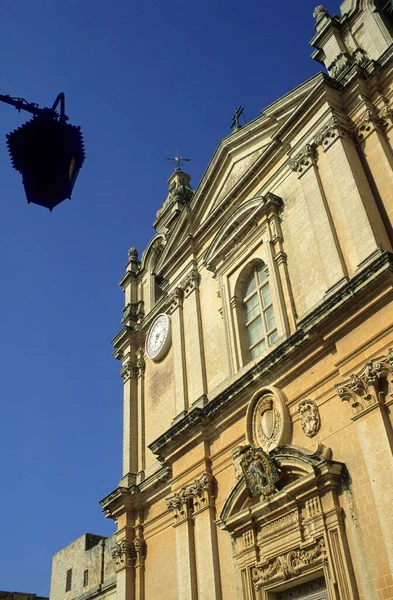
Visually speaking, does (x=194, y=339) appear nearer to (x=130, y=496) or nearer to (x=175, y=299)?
(x=175, y=299)

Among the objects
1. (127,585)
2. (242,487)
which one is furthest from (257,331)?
(127,585)

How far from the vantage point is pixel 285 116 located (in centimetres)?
1595

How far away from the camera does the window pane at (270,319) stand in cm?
1417

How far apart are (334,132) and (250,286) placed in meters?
4.01

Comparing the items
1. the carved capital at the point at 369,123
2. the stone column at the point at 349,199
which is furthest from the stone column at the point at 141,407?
the carved capital at the point at 369,123

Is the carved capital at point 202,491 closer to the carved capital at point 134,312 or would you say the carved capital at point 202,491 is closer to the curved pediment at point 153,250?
the carved capital at point 134,312

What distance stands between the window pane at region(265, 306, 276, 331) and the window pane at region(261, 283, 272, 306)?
0.63 ft

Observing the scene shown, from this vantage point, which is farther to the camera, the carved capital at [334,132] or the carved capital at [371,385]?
the carved capital at [334,132]

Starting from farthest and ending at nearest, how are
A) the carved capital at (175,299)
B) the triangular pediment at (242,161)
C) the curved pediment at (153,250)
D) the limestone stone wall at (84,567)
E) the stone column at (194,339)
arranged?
the curved pediment at (153,250)
the limestone stone wall at (84,567)
the carved capital at (175,299)
the stone column at (194,339)
the triangular pediment at (242,161)

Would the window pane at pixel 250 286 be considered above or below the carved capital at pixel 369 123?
below

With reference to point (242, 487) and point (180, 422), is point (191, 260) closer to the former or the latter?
point (180, 422)

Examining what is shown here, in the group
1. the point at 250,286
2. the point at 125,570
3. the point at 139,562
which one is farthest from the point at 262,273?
Answer: the point at 125,570

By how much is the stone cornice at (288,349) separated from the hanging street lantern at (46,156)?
711cm

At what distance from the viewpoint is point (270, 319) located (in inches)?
563
